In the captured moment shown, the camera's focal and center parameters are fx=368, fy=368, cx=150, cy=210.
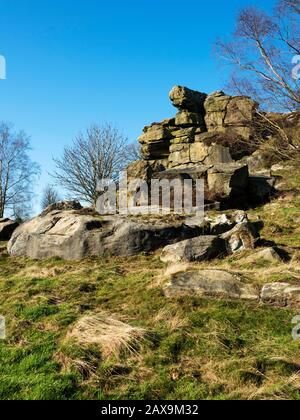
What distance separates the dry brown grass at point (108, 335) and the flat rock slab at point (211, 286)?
138cm

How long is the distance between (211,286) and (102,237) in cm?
464

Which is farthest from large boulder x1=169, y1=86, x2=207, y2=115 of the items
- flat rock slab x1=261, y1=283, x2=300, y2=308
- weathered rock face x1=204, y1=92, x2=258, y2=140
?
flat rock slab x1=261, y1=283, x2=300, y2=308

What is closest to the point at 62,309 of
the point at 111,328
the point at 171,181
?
the point at 111,328

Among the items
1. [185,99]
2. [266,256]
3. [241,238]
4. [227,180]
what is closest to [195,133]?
[185,99]

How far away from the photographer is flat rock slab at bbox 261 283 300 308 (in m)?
5.83

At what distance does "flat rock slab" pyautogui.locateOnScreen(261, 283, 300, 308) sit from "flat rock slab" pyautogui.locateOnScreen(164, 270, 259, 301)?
0.53 ft

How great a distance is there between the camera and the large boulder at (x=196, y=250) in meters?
8.68

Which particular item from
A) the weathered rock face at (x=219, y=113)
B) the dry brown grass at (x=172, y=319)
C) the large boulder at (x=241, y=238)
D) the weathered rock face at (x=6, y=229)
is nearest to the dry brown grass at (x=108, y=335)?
the dry brown grass at (x=172, y=319)

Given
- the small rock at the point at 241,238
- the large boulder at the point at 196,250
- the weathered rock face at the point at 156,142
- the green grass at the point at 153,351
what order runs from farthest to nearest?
the weathered rock face at the point at 156,142
the small rock at the point at 241,238
the large boulder at the point at 196,250
the green grass at the point at 153,351

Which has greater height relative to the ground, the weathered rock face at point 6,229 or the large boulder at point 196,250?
the weathered rock face at point 6,229

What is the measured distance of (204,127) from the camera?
29.0 metres

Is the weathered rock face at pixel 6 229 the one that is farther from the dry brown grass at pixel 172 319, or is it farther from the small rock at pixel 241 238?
the dry brown grass at pixel 172 319

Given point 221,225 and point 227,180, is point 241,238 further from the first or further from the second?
point 227,180
